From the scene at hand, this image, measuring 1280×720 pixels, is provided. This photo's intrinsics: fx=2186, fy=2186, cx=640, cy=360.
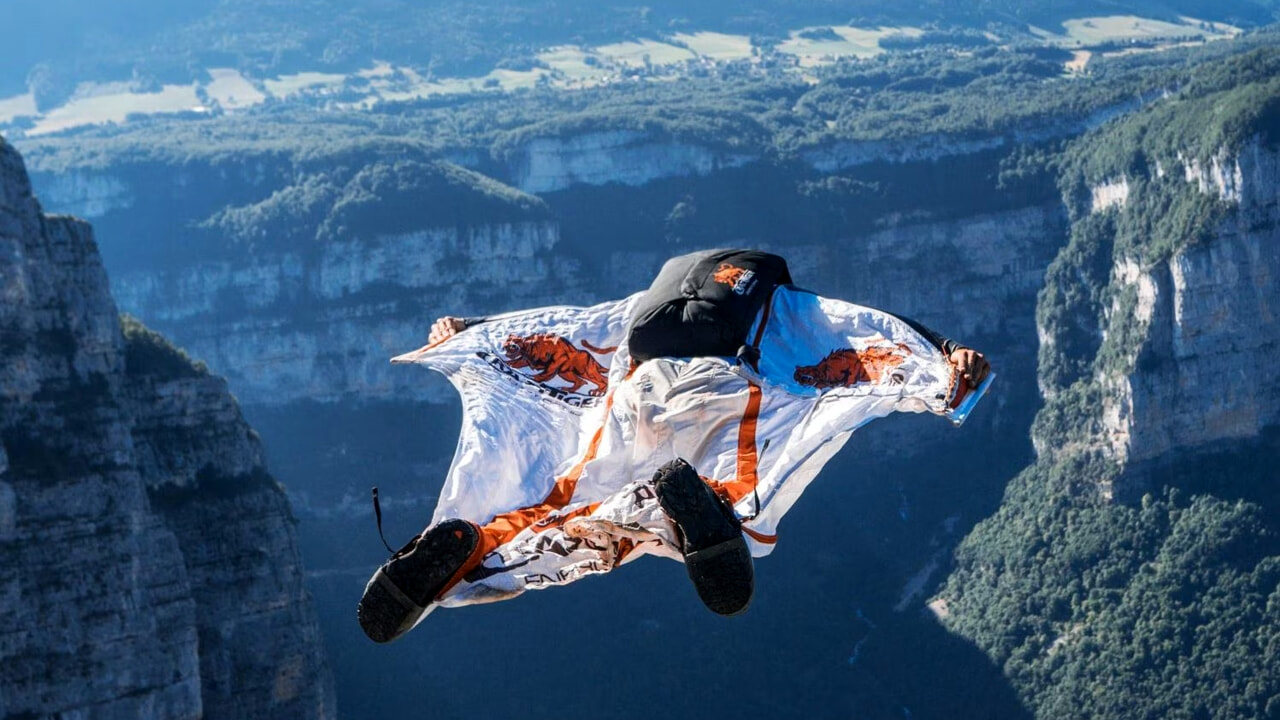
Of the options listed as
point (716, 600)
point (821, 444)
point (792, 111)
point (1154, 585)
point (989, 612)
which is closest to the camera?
point (716, 600)

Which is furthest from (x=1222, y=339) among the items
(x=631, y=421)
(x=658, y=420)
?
(x=658, y=420)

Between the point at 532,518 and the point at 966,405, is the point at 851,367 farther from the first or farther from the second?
the point at 532,518

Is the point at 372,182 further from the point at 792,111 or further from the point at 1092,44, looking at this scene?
the point at 1092,44

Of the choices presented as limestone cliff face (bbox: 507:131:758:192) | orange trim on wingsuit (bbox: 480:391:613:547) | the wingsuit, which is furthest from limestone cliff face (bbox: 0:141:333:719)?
limestone cliff face (bbox: 507:131:758:192)

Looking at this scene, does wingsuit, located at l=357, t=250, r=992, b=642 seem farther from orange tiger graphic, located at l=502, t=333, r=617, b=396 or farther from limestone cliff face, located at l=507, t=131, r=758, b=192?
limestone cliff face, located at l=507, t=131, r=758, b=192

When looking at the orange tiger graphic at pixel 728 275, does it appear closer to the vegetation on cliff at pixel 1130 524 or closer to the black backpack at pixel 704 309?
the black backpack at pixel 704 309

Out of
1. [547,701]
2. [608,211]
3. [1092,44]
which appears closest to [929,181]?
[608,211]

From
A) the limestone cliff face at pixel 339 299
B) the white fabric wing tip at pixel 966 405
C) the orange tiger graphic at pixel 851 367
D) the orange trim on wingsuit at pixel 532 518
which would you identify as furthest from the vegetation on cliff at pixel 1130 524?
the orange trim on wingsuit at pixel 532 518
